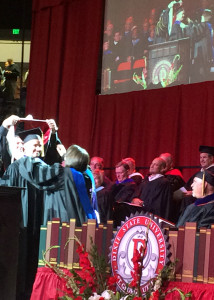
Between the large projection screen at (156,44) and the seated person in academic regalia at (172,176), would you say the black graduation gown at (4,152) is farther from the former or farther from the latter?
the large projection screen at (156,44)

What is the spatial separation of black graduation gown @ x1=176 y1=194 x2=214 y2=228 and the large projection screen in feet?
17.2

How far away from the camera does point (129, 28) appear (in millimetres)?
10758

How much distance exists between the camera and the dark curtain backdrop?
9.76 metres

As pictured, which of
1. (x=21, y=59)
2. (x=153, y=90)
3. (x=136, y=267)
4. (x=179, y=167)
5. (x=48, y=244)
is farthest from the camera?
(x=21, y=59)

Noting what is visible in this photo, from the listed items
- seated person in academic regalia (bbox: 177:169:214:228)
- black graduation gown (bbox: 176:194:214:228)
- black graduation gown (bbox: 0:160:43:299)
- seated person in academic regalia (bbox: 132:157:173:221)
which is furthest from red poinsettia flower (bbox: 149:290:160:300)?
seated person in academic regalia (bbox: 132:157:173:221)

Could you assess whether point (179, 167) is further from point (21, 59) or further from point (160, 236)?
point (160, 236)

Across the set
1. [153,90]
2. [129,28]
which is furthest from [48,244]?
[129,28]

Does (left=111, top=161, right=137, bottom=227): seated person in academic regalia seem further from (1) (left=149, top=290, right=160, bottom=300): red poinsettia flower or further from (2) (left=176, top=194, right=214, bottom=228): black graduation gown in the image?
(1) (left=149, top=290, right=160, bottom=300): red poinsettia flower

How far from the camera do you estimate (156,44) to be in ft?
33.6

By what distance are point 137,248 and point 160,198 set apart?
476cm

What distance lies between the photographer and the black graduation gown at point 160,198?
805 cm

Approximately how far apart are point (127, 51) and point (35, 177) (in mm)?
5614

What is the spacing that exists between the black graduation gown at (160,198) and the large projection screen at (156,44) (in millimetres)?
2185

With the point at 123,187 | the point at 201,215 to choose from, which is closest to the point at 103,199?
the point at 123,187
